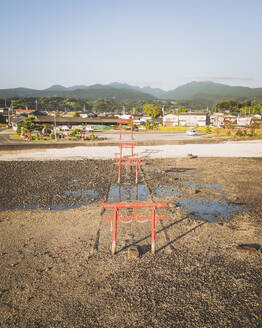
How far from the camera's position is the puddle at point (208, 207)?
968cm

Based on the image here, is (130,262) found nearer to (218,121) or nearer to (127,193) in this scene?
(127,193)

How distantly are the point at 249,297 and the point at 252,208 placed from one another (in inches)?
240

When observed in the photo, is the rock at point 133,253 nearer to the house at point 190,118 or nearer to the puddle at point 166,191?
the puddle at point 166,191

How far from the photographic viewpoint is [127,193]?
41.4ft

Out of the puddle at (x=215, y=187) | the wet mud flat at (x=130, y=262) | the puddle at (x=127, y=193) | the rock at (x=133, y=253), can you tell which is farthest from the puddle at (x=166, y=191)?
the rock at (x=133, y=253)

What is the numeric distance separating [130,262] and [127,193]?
6345 millimetres

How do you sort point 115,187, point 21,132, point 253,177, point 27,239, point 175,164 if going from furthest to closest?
point 21,132 < point 175,164 < point 253,177 < point 115,187 < point 27,239

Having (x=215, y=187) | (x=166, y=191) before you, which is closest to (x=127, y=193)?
(x=166, y=191)

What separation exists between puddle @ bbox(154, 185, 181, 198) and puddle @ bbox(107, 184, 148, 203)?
65cm

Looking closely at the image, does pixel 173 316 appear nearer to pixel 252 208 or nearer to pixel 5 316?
pixel 5 316

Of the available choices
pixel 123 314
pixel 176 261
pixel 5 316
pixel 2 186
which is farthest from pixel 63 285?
Result: pixel 2 186

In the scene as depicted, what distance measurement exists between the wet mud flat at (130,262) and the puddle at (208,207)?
45mm

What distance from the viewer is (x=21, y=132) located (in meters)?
41.4

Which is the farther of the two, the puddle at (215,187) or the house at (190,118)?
the house at (190,118)
